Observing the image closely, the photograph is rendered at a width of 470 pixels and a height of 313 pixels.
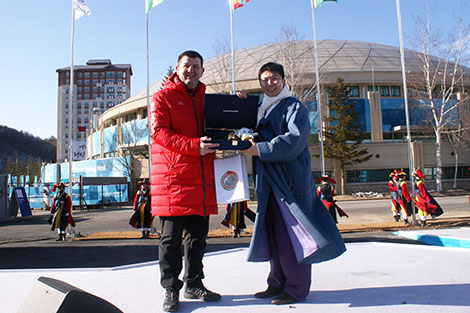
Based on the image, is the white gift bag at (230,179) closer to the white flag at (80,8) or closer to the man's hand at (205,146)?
the man's hand at (205,146)

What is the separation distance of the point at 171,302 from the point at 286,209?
3.32 feet

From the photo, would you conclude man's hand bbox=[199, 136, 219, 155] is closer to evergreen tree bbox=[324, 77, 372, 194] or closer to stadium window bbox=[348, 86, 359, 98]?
evergreen tree bbox=[324, 77, 372, 194]

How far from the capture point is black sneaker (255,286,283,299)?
2.31 metres

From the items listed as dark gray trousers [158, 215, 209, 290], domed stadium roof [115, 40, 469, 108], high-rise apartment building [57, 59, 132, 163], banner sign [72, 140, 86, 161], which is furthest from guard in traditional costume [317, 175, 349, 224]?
high-rise apartment building [57, 59, 132, 163]

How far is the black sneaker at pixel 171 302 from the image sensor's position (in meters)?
2.09

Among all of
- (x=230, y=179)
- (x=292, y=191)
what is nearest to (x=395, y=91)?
(x=292, y=191)

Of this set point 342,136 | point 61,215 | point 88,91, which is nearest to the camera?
point 61,215

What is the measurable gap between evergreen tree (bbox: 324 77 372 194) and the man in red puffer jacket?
96.7 ft

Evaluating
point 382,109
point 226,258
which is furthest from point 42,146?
point 226,258

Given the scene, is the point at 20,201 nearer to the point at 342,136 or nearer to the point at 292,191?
the point at 292,191

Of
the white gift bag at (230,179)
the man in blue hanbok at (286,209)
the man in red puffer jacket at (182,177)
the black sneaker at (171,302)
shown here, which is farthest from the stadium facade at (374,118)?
the black sneaker at (171,302)

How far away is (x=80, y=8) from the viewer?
12367 mm

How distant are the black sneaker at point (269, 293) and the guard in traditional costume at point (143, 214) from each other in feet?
25.6

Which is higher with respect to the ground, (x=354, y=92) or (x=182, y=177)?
(x=354, y=92)
